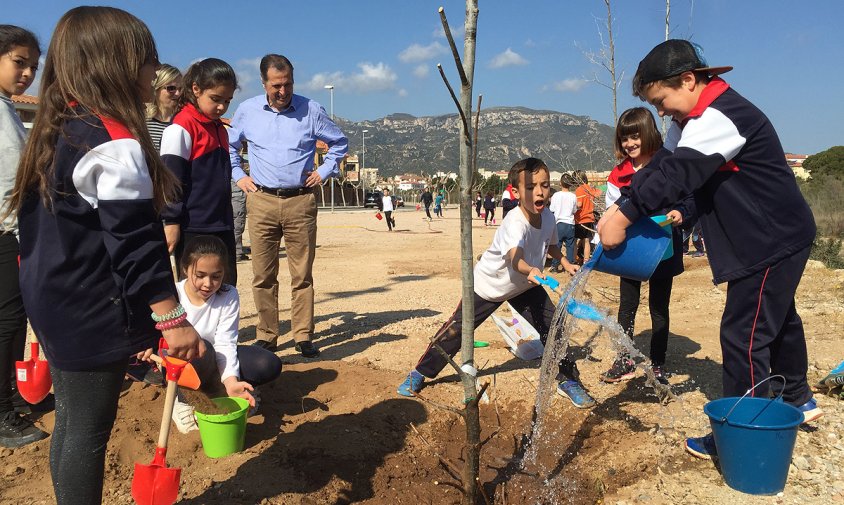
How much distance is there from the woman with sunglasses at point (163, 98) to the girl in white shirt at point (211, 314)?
1.20 meters

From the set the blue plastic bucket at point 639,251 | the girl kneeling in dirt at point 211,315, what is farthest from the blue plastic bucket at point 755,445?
the girl kneeling in dirt at point 211,315

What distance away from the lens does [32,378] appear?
→ 10.6 feet

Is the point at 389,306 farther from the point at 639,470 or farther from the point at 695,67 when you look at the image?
the point at 695,67

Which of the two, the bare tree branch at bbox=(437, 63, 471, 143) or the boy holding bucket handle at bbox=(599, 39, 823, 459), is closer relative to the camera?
the bare tree branch at bbox=(437, 63, 471, 143)

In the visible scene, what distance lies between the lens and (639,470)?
2.95 m

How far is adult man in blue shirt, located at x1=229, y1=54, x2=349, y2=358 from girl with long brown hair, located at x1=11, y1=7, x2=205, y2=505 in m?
2.72

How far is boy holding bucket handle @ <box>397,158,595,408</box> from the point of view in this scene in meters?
3.66

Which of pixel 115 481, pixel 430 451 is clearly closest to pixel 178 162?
pixel 115 481

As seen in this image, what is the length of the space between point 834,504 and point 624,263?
130 cm

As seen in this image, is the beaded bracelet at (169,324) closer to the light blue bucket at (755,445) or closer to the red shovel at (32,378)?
the red shovel at (32,378)

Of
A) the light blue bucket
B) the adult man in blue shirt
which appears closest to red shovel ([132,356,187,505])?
the light blue bucket

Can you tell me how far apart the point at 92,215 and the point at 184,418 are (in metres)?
1.66

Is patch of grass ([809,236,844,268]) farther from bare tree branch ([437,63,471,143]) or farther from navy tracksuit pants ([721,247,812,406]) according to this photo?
bare tree branch ([437,63,471,143])

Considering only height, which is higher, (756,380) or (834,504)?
(756,380)
